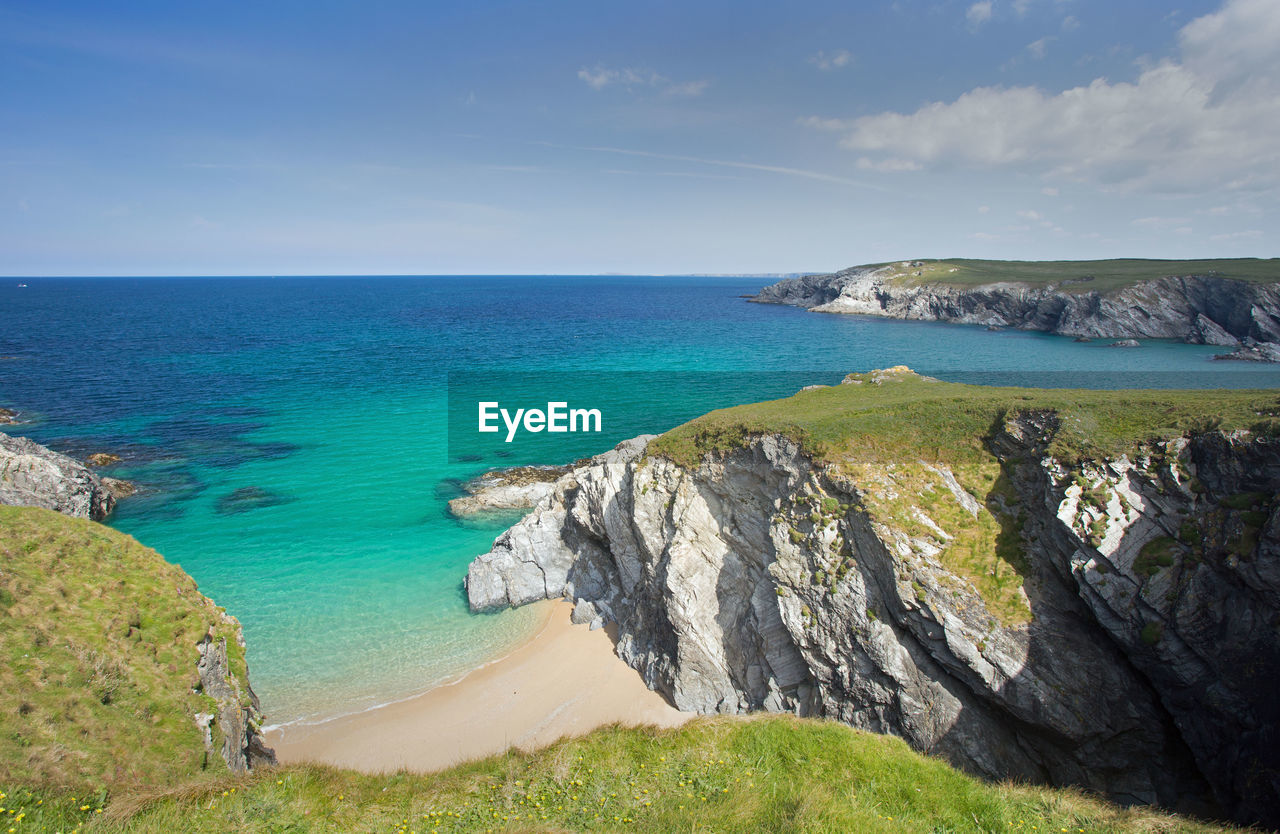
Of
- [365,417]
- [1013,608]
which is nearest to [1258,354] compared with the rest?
[1013,608]

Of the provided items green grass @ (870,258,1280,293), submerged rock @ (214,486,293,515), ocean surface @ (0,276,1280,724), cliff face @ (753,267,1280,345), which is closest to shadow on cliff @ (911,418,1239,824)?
ocean surface @ (0,276,1280,724)

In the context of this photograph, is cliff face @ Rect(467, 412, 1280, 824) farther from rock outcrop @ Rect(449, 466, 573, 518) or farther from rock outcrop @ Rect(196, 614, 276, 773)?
rock outcrop @ Rect(449, 466, 573, 518)

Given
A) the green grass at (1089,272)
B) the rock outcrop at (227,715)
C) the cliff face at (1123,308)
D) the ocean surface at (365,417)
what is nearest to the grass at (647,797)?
the rock outcrop at (227,715)

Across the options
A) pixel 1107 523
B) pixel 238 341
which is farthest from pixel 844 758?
pixel 238 341

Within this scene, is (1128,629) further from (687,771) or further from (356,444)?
(356,444)

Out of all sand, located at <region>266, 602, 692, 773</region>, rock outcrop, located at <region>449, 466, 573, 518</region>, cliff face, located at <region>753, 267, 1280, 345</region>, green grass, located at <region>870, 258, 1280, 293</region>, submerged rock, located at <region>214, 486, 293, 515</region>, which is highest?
green grass, located at <region>870, 258, 1280, 293</region>

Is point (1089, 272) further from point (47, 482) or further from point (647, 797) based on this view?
point (47, 482)

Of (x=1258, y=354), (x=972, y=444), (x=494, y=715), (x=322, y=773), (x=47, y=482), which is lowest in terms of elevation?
(x=494, y=715)
